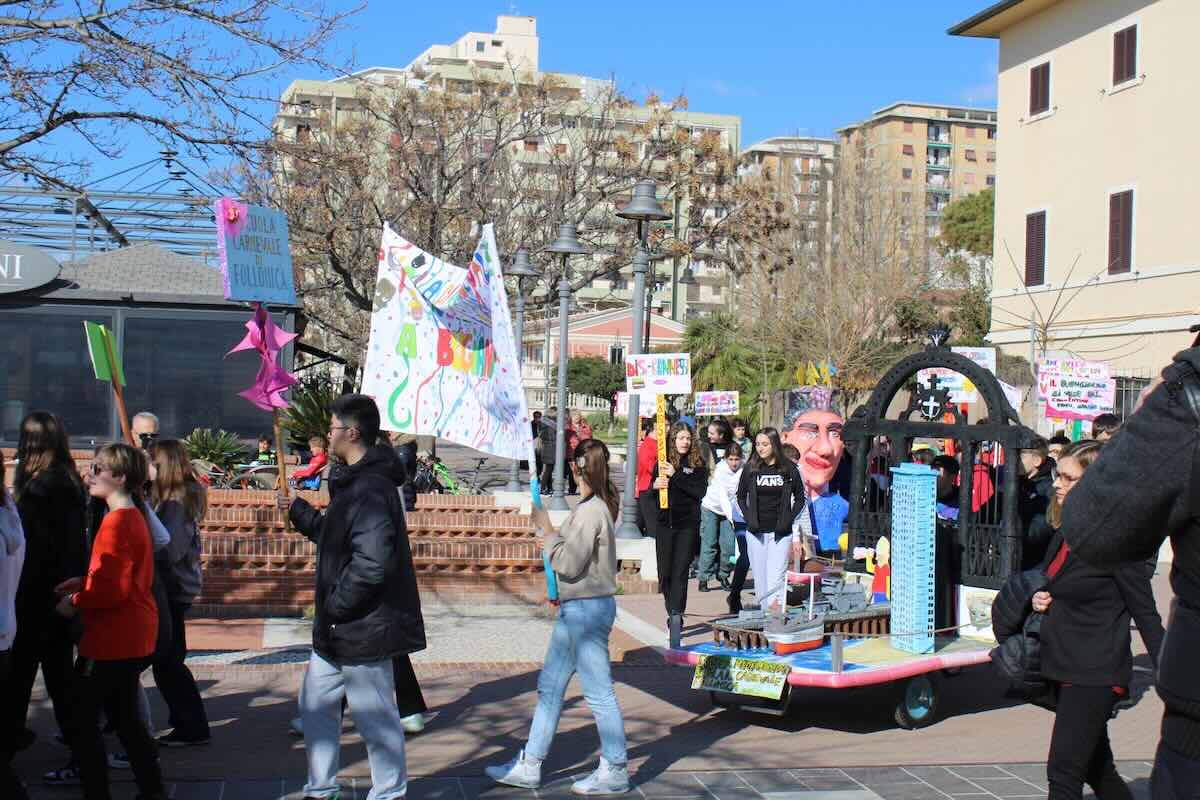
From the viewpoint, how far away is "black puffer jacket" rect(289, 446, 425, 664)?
5500mm

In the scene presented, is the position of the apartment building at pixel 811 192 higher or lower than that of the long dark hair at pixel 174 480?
higher

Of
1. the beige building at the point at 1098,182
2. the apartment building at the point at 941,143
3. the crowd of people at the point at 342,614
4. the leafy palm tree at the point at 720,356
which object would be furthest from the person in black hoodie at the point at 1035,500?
the apartment building at the point at 941,143

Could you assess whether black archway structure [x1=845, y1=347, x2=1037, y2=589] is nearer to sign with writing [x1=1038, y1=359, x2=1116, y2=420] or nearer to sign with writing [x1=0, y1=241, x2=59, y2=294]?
sign with writing [x1=1038, y1=359, x2=1116, y2=420]

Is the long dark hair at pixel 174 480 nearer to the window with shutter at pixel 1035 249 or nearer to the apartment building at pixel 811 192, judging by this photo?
the window with shutter at pixel 1035 249

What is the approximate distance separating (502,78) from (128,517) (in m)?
26.0

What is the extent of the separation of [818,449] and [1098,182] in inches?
755

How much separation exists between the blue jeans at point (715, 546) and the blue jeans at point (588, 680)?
7.74 m

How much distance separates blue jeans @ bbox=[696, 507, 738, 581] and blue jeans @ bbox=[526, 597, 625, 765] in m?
7.74

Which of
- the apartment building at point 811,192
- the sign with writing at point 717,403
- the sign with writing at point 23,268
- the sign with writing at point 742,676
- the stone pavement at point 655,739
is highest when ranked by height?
the apartment building at point 811,192

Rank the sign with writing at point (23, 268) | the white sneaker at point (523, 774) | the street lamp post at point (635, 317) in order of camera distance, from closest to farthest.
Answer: the white sneaker at point (523, 774) < the street lamp post at point (635, 317) < the sign with writing at point (23, 268)

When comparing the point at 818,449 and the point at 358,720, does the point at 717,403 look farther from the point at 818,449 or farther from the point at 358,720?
the point at 358,720

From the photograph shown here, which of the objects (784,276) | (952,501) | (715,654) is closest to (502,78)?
(784,276)

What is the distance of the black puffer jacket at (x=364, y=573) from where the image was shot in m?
5.50

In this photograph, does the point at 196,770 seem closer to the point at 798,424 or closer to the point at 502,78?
the point at 798,424
